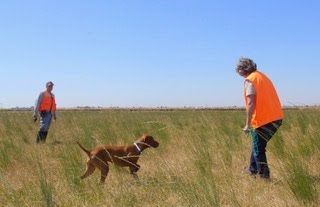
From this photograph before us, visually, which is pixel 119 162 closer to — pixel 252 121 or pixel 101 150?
pixel 101 150

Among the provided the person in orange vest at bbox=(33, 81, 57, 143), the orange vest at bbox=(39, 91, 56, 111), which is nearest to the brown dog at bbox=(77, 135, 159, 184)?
the person in orange vest at bbox=(33, 81, 57, 143)

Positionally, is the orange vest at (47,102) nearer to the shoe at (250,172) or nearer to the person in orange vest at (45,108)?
the person in orange vest at (45,108)

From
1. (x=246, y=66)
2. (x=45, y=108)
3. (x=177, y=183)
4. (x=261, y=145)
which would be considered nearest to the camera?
(x=177, y=183)

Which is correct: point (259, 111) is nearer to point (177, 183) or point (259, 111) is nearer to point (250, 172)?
point (250, 172)

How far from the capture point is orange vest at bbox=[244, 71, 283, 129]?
17.6 ft

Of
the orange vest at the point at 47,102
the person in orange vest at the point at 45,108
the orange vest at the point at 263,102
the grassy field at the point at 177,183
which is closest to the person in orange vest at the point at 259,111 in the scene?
the orange vest at the point at 263,102

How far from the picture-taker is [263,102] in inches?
212

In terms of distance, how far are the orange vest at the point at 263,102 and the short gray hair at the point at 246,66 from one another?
0.10 metres

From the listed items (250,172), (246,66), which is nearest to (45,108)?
(246,66)

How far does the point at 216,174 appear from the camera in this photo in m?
4.97

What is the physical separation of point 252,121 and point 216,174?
987 mm

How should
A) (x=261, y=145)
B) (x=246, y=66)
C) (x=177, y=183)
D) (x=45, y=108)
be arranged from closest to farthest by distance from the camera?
(x=177, y=183) < (x=261, y=145) < (x=246, y=66) < (x=45, y=108)

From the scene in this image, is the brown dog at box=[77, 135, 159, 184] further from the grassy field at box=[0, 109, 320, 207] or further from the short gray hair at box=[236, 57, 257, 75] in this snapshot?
the short gray hair at box=[236, 57, 257, 75]

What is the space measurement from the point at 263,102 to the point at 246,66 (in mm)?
546
